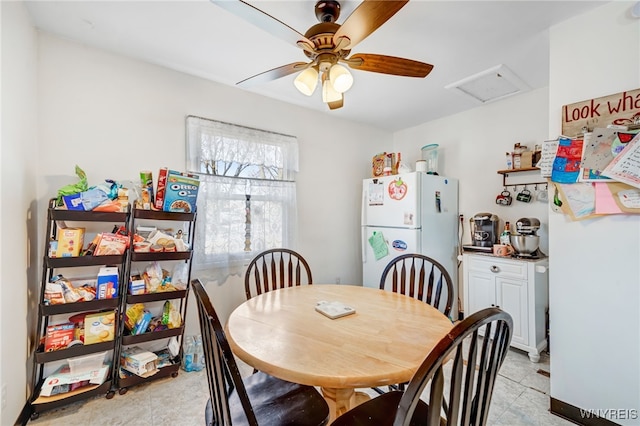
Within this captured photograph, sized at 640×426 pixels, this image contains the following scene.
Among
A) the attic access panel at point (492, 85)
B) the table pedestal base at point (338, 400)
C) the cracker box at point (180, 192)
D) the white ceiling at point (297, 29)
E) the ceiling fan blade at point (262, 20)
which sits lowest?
the table pedestal base at point (338, 400)

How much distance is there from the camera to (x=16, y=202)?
1.54 metres

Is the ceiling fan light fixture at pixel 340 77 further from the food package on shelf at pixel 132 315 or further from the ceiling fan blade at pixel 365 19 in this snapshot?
the food package on shelf at pixel 132 315

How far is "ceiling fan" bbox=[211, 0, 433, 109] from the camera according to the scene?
3.68 feet

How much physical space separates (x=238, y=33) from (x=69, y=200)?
151 cm

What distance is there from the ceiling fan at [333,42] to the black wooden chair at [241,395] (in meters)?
1.14

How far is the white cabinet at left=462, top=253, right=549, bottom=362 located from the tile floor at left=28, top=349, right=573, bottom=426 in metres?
0.31

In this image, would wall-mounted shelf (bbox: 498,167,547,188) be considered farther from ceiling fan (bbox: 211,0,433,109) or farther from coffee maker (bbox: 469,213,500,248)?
ceiling fan (bbox: 211,0,433,109)

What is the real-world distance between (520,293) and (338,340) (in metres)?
2.09

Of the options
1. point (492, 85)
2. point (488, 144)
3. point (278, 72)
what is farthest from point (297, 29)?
point (488, 144)

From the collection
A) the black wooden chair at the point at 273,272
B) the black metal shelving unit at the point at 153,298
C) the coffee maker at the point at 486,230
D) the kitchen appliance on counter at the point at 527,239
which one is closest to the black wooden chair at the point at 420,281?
the black wooden chair at the point at 273,272

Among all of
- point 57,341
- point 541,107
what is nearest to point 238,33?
point 57,341

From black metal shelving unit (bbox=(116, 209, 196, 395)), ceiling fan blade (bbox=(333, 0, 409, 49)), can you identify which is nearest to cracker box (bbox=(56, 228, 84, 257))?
black metal shelving unit (bbox=(116, 209, 196, 395))

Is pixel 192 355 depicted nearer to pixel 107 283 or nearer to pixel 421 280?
pixel 107 283

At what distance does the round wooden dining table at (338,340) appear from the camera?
34.9 inches
